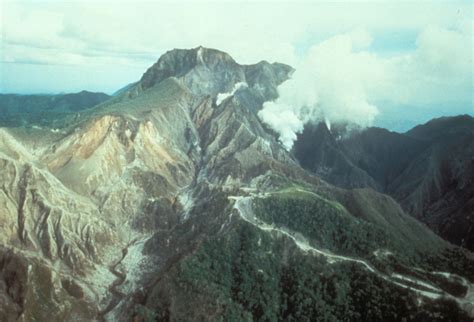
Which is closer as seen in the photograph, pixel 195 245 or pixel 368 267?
pixel 368 267

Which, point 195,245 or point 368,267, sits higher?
point 195,245

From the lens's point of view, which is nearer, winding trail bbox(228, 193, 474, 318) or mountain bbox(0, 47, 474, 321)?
winding trail bbox(228, 193, 474, 318)

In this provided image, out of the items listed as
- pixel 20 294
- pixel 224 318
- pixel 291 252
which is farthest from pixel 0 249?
pixel 291 252

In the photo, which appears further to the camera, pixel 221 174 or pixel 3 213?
pixel 221 174

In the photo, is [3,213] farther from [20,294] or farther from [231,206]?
[231,206]

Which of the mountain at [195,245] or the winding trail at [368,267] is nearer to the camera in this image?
the winding trail at [368,267]
